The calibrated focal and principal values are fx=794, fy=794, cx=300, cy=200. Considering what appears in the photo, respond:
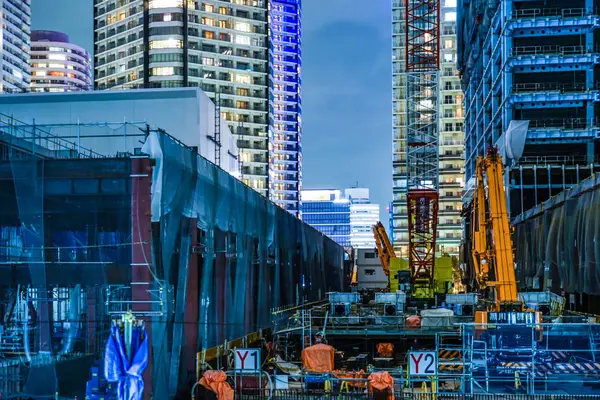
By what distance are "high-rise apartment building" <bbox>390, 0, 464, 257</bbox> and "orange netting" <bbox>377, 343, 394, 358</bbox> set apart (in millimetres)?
117869

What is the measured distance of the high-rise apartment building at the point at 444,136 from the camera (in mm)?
156125

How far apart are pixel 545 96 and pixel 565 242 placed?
2867 centimetres

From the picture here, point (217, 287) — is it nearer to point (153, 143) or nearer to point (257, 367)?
point (257, 367)

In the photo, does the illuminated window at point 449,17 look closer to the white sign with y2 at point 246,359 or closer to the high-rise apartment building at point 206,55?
the high-rise apartment building at point 206,55

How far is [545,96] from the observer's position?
69625mm

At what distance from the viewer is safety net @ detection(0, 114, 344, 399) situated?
68.1ft

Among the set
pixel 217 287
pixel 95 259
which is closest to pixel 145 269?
pixel 95 259

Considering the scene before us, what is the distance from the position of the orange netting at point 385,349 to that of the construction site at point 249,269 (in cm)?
7

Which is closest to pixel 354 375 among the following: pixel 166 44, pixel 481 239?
pixel 481 239

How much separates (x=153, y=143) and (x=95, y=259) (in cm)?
394

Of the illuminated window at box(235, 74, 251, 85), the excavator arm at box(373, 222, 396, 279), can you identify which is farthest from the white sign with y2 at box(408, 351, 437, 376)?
the illuminated window at box(235, 74, 251, 85)

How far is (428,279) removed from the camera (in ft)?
211

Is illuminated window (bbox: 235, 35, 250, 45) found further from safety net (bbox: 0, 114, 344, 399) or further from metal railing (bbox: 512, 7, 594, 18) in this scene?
safety net (bbox: 0, 114, 344, 399)

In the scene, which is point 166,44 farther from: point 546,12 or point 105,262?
point 105,262
